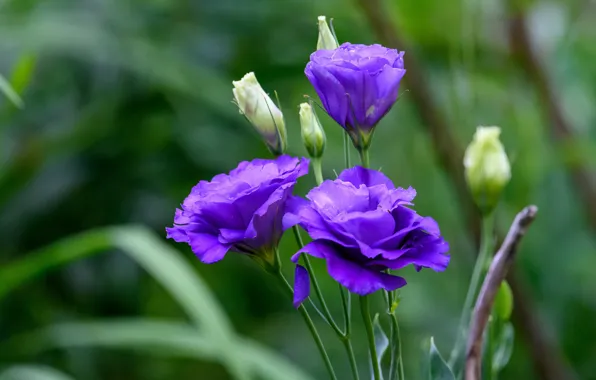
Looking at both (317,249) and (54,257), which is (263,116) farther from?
(54,257)

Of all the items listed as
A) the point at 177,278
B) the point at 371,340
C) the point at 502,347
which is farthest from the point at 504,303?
the point at 177,278

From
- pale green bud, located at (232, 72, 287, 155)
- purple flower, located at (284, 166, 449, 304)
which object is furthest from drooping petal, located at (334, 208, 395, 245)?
pale green bud, located at (232, 72, 287, 155)

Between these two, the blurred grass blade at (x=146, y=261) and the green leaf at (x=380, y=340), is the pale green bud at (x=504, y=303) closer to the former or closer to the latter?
the green leaf at (x=380, y=340)

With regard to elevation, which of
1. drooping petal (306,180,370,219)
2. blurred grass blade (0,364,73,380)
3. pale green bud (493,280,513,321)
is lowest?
blurred grass blade (0,364,73,380)

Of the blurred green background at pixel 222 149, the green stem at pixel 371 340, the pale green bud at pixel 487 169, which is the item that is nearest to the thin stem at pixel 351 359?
the green stem at pixel 371 340

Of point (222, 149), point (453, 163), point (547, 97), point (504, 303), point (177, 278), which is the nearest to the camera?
point (504, 303)

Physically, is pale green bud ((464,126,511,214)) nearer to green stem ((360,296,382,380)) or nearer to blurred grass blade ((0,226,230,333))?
green stem ((360,296,382,380))
